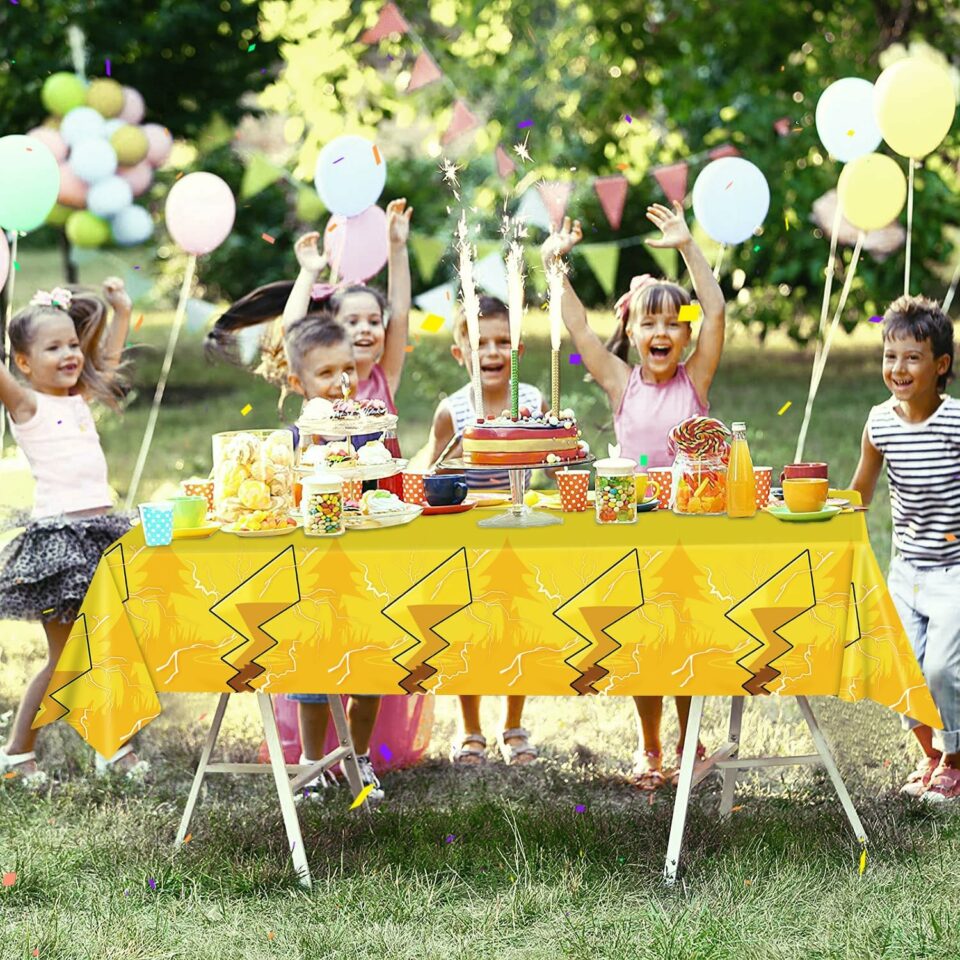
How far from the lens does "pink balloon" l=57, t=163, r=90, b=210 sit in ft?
27.6

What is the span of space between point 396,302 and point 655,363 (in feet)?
3.19

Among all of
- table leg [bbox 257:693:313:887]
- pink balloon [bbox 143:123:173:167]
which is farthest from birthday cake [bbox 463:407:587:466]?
pink balloon [bbox 143:123:173:167]

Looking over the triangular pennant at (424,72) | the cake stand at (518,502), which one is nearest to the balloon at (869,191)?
the triangular pennant at (424,72)

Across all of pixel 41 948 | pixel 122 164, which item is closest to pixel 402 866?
pixel 41 948

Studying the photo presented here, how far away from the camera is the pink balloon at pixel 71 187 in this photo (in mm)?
8414

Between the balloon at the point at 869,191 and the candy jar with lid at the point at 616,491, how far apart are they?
2.28 metres

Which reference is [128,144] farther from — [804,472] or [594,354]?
[804,472]

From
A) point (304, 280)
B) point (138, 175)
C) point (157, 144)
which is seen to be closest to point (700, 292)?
point (304, 280)

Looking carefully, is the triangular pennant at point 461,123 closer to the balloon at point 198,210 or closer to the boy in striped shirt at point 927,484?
the balloon at point 198,210

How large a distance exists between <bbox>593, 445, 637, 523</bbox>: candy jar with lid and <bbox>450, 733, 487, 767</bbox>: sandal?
1.35 metres

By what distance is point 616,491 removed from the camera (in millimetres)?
3533

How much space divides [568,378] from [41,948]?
10148 mm

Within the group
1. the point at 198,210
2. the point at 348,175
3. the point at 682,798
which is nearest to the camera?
the point at 682,798

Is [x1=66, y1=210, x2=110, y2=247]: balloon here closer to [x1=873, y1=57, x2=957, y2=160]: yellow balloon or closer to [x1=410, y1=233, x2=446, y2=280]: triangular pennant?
[x1=410, y1=233, x2=446, y2=280]: triangular pennant
